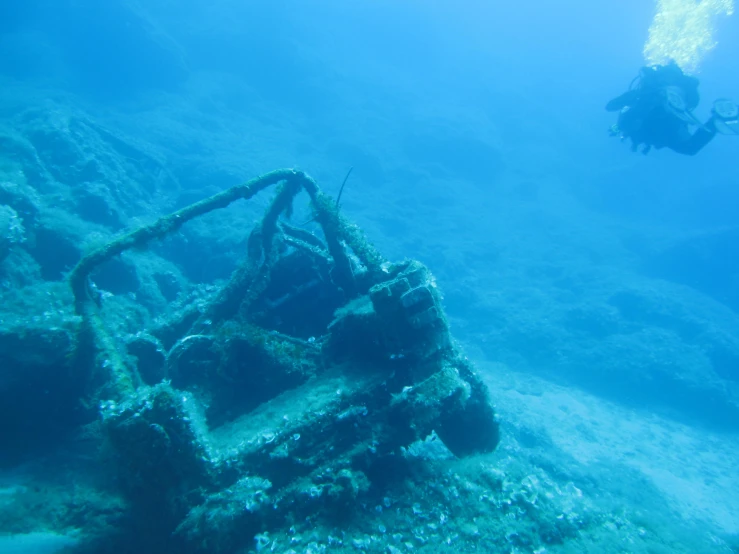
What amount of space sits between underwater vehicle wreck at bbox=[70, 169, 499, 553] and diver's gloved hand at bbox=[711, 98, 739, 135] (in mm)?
9074

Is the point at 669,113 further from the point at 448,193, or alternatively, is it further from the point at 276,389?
the point at 448,193

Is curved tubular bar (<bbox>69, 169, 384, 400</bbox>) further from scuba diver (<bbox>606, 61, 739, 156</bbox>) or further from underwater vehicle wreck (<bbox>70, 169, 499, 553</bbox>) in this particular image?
scuba diver (<bbox>606, 61, 739, 156</bbox>)

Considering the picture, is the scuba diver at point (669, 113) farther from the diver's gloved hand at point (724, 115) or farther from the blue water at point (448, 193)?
the blue water at point (448, 193)

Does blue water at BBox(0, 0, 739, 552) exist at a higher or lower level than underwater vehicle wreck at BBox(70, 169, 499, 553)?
higher

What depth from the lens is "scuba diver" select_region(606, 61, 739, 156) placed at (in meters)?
9.84

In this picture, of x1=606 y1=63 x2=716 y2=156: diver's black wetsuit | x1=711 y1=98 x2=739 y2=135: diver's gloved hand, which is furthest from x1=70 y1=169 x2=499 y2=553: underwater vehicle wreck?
x1=711 y1=98 x2=739 y2=135: diver's gloved hand

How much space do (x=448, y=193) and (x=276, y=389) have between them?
31493mm

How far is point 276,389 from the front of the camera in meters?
5.14

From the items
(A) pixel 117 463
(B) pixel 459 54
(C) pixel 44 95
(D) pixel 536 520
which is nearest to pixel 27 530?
(A) pixel 117 463

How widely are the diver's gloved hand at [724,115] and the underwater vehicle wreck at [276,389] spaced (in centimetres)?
907

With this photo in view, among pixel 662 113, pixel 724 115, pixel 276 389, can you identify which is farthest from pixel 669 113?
pixel 276 389

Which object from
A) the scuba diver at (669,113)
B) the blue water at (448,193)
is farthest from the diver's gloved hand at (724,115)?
the blue water at (448,193)

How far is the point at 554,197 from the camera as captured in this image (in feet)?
140

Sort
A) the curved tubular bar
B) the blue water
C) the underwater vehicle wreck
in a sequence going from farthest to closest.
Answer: the blue water
the curved tubular bar
the underwater vehicle wreck
